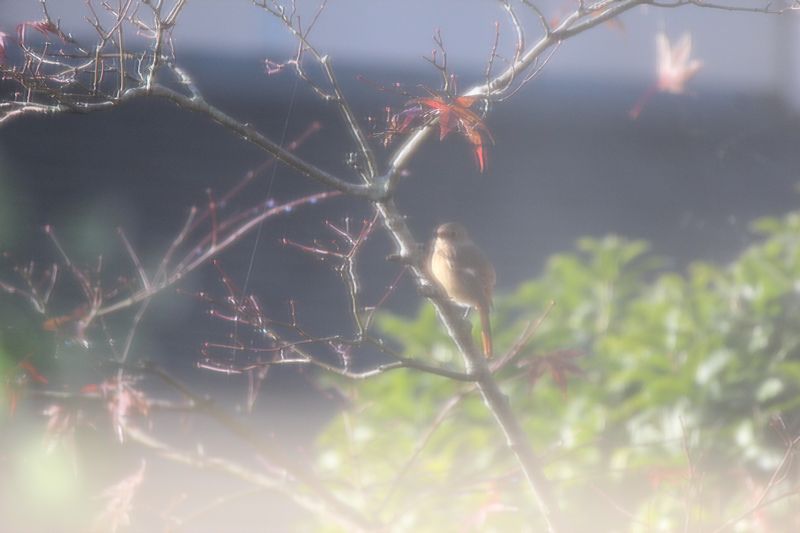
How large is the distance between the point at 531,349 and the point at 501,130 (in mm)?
1368

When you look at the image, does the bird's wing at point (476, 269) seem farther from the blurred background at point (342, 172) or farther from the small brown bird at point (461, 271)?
the blurred background at point (342, 172)

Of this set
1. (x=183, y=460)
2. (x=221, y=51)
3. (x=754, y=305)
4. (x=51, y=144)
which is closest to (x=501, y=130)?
(x=221, y=51)

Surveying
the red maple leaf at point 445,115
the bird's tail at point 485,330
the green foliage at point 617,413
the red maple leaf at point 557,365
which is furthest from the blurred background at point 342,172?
the red maple leaf at point 557,365

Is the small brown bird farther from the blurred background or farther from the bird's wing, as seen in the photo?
the blurred background

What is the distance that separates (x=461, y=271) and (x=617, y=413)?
27.3 inches

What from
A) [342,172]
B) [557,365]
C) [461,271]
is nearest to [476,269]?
[461,271]

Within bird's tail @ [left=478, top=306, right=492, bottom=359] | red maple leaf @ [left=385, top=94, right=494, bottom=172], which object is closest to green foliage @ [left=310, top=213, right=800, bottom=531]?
bird's tail @ [left=478, top=306, right=492, bottom=359]

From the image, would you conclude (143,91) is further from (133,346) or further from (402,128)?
(133,346)

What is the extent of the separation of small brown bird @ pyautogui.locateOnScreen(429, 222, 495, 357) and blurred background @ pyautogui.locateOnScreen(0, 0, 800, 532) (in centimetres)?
26

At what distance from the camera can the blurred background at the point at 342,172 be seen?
190 cm

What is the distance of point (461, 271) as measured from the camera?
1791 mm

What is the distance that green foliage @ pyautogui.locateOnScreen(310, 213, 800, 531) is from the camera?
6.50 ft

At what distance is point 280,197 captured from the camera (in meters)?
2.25

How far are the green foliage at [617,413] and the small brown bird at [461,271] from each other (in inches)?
7.5
